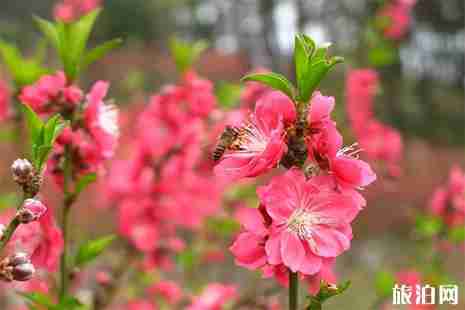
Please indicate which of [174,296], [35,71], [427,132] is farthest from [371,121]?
[427,132]

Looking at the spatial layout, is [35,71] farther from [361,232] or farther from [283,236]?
[361,232]

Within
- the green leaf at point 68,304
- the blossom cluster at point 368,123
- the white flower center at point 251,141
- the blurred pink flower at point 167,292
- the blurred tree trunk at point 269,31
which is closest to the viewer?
the white flower center at point 251,141

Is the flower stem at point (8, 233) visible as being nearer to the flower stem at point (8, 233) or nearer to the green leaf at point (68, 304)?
the flower stem at point (8, 233)

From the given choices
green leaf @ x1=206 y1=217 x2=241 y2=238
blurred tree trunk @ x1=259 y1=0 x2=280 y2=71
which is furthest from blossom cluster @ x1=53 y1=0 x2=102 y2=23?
blurred tree trunk @ x1=259 y1=0 x2=280 y2=71

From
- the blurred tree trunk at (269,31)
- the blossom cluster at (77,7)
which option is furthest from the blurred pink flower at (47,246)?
the blurred tree trunk at (269,31)

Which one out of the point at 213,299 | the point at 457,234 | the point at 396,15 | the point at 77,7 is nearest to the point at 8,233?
the point at 213,299

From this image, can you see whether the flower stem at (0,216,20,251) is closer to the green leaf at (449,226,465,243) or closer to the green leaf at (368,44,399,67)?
the green leaf at (449,226,465,243)
